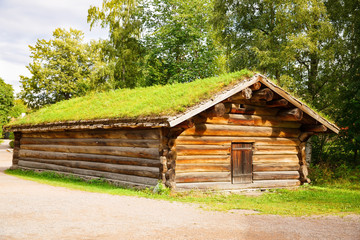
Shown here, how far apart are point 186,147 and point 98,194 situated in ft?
10.6

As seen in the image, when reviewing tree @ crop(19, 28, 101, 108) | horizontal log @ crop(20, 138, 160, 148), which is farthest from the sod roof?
tree @ crop(19, 28, 101, 108)

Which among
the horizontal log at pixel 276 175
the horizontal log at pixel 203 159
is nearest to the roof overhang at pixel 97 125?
the horizontal log at pixel 203 159

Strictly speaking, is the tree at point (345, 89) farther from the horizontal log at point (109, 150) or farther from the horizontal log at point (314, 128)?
the horizontal log at point (109, 150)

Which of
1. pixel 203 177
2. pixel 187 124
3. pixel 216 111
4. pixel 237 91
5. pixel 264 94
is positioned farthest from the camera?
pixel 264 94

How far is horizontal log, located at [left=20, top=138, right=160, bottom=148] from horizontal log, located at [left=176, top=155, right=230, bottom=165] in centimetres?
Answer: 101

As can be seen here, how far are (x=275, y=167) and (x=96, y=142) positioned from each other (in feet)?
23.9

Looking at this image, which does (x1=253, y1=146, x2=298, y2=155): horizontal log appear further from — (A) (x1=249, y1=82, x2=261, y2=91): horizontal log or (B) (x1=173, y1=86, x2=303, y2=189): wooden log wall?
(A) (x1=249, y1=82, x2=261, y2=91): horizontal log

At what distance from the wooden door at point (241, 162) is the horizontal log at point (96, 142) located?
3.26 metres

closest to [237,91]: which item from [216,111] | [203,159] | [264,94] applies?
[216,111]

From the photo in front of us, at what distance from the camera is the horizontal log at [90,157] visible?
1207cm

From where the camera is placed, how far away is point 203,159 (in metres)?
12.3

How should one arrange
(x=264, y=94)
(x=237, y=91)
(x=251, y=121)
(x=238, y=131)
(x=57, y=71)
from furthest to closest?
(x=57, y=71) → (x=251, y=121) → (x=238, y=131) → (x=264, y=94) → (x=237, y=91)

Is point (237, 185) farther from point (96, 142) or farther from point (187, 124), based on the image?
point (96, 142)

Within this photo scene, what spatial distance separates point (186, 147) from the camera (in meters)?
12.0
